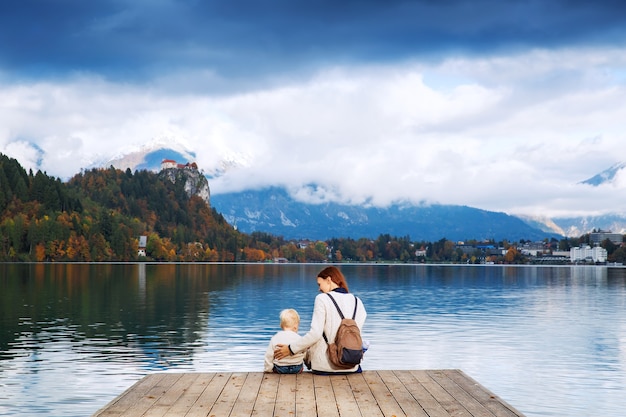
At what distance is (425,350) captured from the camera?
44.9m

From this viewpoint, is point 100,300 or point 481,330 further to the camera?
point 100,300

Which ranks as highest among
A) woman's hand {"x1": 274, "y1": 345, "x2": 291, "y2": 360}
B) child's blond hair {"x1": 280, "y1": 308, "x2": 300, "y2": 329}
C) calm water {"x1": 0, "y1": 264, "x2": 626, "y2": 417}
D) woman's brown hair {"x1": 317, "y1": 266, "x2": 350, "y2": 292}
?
woman's brown hair {"x1": 317, "y1": 266, "x2": 350, "y2": 292}

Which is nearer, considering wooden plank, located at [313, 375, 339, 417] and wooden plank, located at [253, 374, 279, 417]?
wooden plank, located at [313, 375, 339, 417]

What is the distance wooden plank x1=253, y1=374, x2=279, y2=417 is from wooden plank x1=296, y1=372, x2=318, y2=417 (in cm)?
58

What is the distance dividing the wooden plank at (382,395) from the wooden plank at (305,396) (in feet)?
4.97

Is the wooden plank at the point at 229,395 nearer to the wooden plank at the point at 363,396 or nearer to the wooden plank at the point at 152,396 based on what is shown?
the wooden plank at the point at 152,396

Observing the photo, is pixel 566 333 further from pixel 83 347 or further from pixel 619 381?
pixel 83 347

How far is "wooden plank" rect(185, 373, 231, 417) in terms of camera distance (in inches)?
708

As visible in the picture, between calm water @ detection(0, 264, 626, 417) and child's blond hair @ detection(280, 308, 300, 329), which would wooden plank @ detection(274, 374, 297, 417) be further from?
calm water @ detection(0, 264, 626, 417)

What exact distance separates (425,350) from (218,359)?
11.9 m

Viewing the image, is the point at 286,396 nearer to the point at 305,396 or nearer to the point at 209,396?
the point at 305,396

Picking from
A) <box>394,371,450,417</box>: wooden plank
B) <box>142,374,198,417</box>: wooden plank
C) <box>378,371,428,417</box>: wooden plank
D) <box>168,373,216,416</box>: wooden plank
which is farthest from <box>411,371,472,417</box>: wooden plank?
<box>142,374,198,417</box>: wooden plank

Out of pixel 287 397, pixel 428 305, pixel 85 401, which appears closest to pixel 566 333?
pixel 428 305

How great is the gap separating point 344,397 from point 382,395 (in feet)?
3.35
